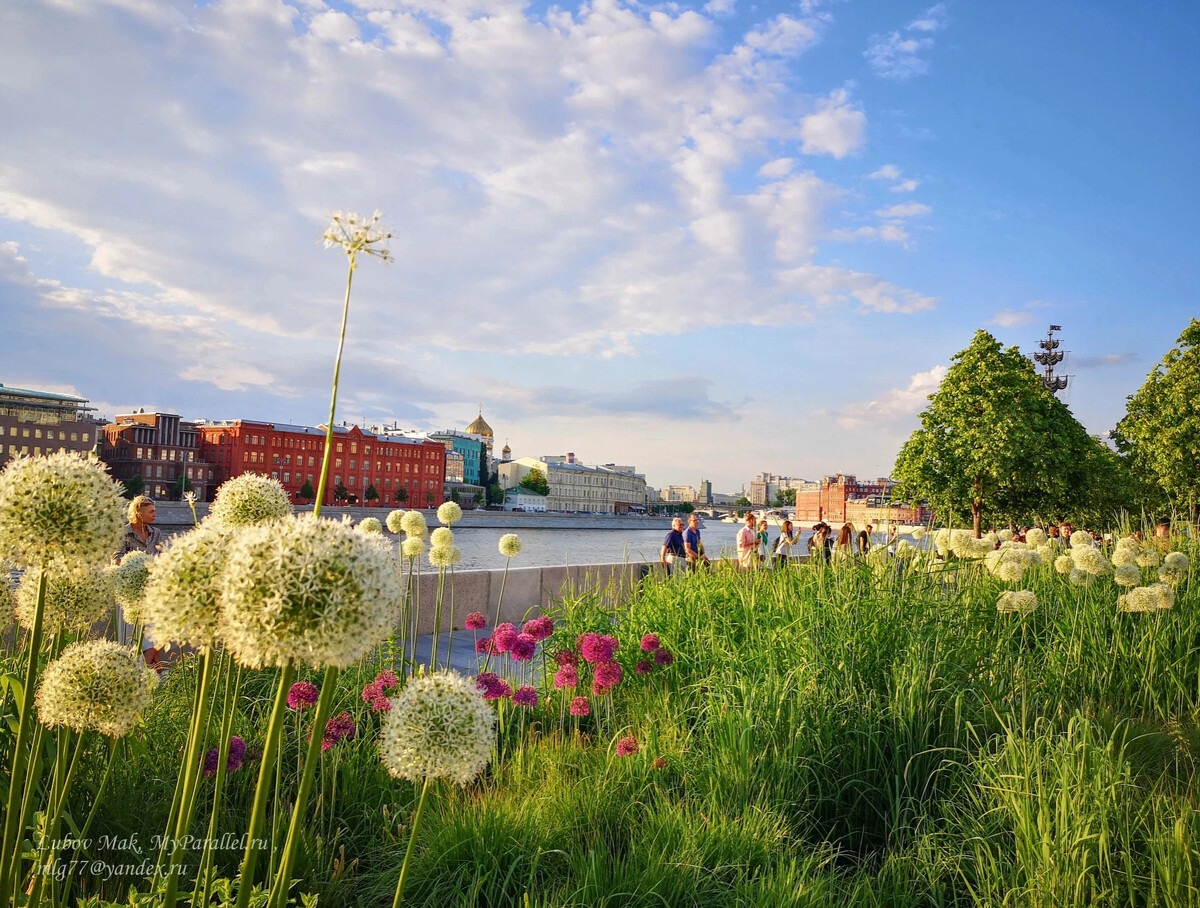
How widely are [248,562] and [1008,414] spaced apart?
1230 inches

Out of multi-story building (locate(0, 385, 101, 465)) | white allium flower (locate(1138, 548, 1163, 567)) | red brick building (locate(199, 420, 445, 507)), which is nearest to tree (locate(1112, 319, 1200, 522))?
white allium flower (locate(1138, 548, 1163, 567))

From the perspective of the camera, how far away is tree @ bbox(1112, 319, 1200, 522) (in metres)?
29.5

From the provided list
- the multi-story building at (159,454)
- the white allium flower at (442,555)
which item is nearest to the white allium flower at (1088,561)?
the white allium flower at (442,555)

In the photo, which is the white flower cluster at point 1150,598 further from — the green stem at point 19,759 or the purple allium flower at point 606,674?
the green stem at point 19,759

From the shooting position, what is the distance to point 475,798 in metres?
3.97

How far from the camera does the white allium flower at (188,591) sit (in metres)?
1.72

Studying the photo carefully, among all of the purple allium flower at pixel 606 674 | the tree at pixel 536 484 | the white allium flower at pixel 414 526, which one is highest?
the tree at pixel 536 484

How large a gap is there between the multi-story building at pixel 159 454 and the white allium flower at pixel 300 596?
12468 cm

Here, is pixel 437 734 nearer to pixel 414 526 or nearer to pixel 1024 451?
pixel 414 526

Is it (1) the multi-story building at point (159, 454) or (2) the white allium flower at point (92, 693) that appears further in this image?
(1) the multi-story building at point (159, 454)

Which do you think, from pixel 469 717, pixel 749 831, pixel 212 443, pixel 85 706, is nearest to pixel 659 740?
pixel 749 831

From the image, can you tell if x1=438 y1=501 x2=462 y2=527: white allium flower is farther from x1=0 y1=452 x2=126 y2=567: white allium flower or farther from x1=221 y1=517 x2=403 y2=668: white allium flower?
x1=221 y1=517 x2=403 y2=668: white allium flower

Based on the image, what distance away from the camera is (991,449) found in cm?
2808

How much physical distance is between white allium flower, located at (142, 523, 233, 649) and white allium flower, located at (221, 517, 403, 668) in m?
0.12
